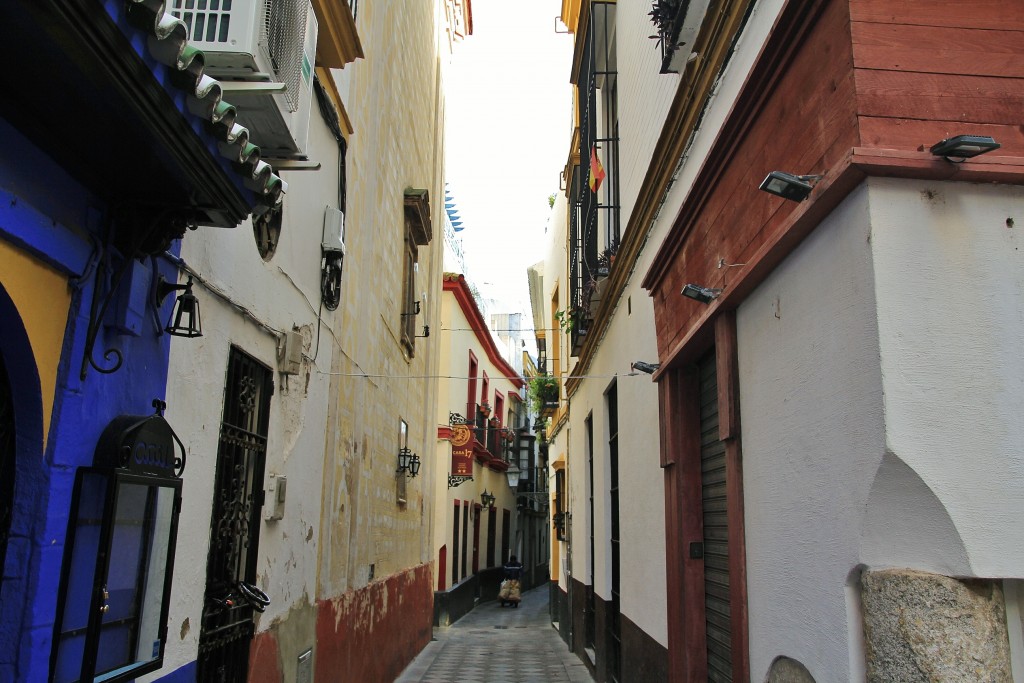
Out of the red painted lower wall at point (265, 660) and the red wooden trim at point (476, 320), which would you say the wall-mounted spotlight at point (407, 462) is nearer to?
the red painted lower wall at point (265, 660)

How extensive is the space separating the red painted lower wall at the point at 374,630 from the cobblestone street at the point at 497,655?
0.42m

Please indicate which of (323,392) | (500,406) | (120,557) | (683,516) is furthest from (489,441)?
(120,557)

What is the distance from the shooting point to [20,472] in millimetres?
2846

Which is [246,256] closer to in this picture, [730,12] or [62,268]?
[62,268]

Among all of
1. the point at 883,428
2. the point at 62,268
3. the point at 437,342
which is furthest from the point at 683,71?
the point at 437,342

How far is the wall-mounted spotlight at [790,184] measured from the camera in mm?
2891

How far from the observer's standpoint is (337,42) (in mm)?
6074

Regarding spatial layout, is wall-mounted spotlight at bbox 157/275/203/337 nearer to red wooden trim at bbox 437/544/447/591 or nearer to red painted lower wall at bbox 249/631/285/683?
red painted lower wall at bbox 249/631/285/683

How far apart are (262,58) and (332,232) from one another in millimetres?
3057

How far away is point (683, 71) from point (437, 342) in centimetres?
1149

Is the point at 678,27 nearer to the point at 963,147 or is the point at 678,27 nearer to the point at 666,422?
the point at 666,422

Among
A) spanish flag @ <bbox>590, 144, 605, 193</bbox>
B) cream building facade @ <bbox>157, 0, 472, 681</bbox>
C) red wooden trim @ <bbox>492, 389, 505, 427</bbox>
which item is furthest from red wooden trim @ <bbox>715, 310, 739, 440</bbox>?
red wooden trim @ <bbox>492, 389, 505, 427</bbox>

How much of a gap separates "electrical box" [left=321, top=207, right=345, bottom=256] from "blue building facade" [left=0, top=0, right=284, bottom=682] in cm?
318

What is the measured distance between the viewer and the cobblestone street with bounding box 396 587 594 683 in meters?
10.5
